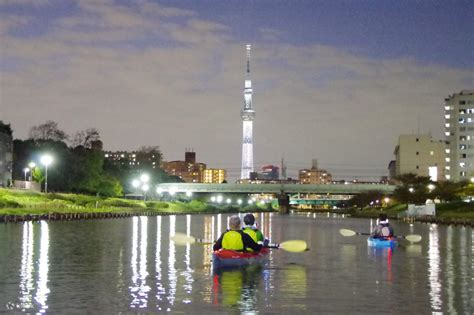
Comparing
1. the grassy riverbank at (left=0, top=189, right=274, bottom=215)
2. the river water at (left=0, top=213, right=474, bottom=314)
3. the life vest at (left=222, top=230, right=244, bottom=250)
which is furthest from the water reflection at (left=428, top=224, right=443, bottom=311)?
the grassy riverbank at (left=0, top=189, right=274, bottom=215)

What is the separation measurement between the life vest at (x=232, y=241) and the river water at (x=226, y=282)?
142cm

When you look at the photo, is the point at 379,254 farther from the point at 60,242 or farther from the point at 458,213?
the point at 458,213

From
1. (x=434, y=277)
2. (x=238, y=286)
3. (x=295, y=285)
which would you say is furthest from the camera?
(x=434, y=277)

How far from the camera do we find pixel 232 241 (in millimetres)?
35062

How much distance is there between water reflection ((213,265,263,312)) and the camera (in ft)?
81.6

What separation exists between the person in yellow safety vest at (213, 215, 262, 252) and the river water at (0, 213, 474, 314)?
121 centimetres

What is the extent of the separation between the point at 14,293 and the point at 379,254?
26468 millimetres

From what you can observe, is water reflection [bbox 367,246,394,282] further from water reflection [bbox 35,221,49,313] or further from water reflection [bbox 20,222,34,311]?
water reflection [bbox 20,222,34,311]

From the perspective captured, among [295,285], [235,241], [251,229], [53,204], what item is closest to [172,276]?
[235,241]

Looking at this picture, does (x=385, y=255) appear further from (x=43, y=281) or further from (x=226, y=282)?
(x=43, y=281)

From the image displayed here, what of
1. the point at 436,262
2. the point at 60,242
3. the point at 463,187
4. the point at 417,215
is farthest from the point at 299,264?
the point at 463,187

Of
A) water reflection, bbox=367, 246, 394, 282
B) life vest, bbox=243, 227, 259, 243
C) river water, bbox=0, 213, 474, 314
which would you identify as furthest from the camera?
life vest, bbox=243, 227, 259, 243

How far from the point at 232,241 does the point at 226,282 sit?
4.93 metres

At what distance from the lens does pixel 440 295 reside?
2745 cm
